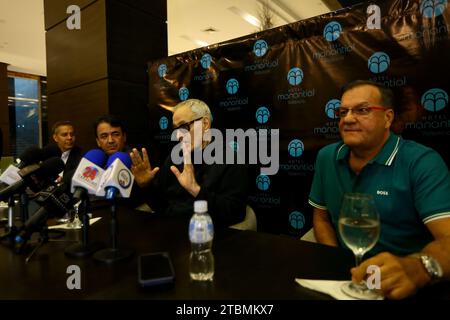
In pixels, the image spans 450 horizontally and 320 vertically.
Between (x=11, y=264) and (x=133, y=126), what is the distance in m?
2.15

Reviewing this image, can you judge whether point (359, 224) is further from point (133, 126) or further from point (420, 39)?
point (133, 126)

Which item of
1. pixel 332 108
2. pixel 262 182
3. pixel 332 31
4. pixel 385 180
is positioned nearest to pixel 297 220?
pixel 262 182

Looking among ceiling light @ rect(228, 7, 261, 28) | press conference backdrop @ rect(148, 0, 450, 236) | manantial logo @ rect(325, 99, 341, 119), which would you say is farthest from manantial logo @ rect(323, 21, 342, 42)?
ceiling light @ rect(228, 7, 261, 28)

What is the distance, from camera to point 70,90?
3.14 meters

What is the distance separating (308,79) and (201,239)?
1.61m

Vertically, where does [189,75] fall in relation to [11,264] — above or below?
above

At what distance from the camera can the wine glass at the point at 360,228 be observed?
2.24ft

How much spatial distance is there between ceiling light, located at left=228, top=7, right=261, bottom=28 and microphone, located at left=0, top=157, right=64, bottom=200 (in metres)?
3.93

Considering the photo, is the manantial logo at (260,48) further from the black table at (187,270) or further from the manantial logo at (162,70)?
the black table at (187,270)

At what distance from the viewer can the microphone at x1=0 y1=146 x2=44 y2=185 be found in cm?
135

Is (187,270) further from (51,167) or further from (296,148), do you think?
(296,148)

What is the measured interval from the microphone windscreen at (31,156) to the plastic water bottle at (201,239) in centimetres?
113

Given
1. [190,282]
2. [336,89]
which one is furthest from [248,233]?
[336,89]

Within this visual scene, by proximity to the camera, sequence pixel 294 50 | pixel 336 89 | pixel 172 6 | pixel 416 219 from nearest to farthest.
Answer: pixel 416 219, pixel 336 89, pixel 294 50, pixel 172 6
